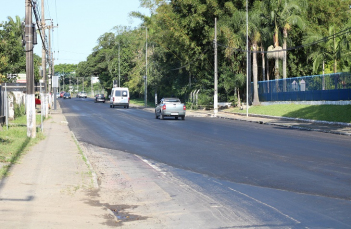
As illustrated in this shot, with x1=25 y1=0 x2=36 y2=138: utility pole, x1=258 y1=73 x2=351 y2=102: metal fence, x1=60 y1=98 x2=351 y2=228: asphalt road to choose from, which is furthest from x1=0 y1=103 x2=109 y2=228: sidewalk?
x1=258 y1=73 x2=351 y2=102: metal fence

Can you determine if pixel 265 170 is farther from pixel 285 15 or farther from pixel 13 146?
pixel 285 15

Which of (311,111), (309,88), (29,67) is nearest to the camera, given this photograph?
(29,67)

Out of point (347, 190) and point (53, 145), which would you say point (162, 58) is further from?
point (347, 190)

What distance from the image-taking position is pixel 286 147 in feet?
59.3

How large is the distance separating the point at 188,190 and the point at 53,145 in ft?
29.7

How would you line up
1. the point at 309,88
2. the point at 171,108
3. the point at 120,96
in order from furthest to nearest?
1. the point at 120,96
2. the point at 309,88
3. the point at 171,108

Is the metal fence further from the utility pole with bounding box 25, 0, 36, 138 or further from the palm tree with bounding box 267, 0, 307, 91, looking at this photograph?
the utility pole with bounding box 25, 0, 36, 138

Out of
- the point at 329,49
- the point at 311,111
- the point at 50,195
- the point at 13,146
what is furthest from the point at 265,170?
the point at 329,49

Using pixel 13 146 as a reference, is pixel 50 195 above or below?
below

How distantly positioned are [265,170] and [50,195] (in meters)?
5.62

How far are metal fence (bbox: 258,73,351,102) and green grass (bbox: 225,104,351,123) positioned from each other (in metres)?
1.58

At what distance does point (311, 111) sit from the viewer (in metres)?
37.1

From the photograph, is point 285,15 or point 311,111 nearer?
point 311,111

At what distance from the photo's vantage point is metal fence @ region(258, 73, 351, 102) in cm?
3766
